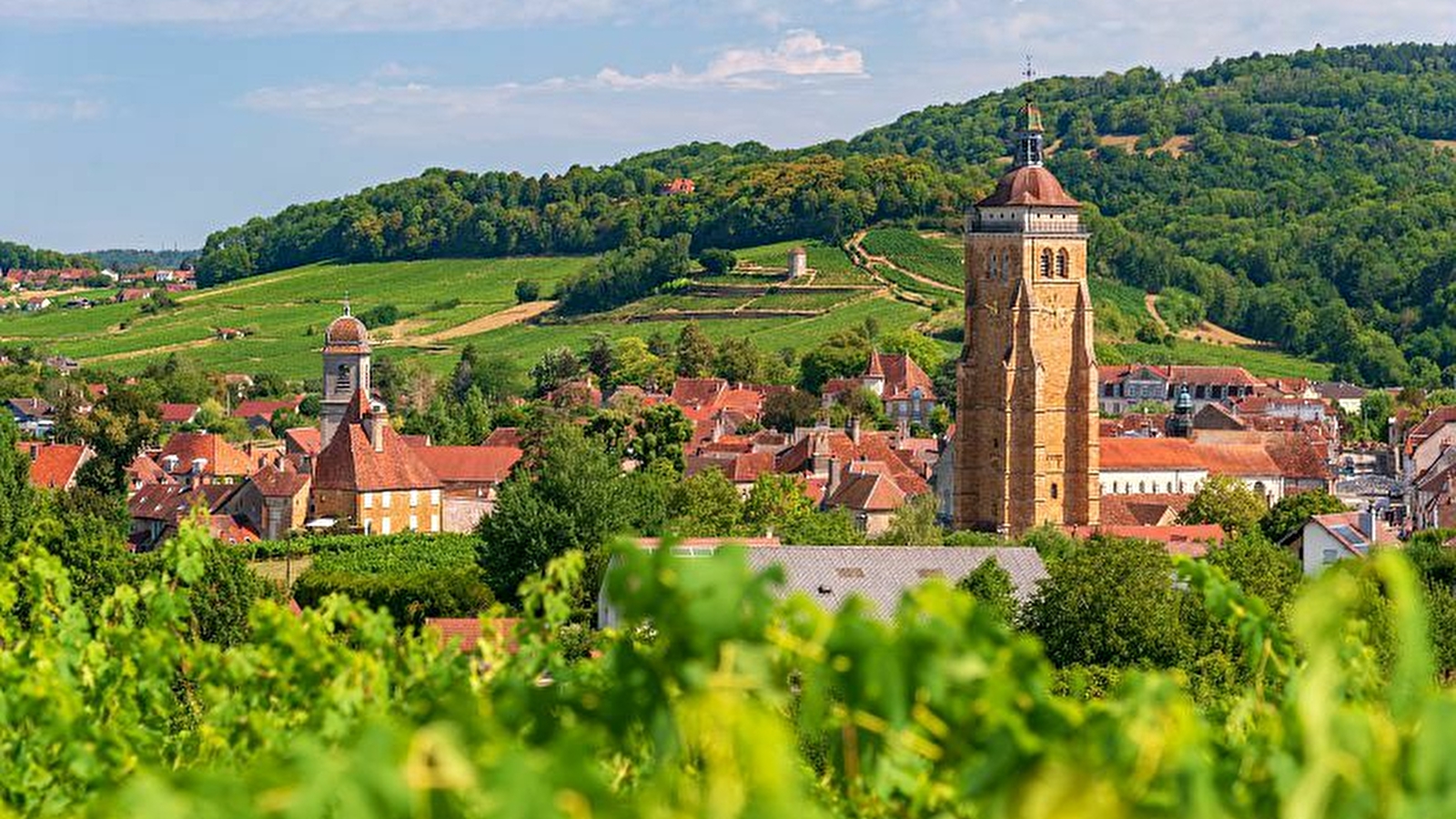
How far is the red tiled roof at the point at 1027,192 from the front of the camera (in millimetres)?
54406

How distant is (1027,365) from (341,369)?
2344 cm

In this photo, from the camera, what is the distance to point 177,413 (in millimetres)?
90875

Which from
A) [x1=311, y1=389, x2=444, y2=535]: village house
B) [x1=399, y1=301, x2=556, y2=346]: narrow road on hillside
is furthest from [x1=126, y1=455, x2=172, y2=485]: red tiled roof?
[x1=399, y1=301, x2=556, y2=346]: narrow road on hillside

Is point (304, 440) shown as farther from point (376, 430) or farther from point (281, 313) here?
point (281, 313)

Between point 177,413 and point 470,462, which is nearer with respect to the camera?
point 470,462

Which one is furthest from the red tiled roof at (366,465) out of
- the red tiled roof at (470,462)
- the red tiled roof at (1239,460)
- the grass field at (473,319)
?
the grass field at (473,319)

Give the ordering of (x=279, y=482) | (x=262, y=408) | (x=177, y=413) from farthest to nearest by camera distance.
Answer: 1. (x=262, y=408)
2. (x=177, y=413)
3. (x=279, y=482)

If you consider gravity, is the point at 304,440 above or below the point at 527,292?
above

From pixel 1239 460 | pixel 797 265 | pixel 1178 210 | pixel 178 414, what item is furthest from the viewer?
pixel 1178 210

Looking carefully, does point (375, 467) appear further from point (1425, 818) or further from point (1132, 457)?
point (1425, 818)

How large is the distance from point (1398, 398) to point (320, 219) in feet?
324

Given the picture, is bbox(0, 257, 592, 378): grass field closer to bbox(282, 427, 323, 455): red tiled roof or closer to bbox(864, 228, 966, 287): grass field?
bbox(864, 228, 966, 287): grass field

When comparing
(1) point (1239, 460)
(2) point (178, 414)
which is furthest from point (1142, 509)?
(2) point (178, 414)

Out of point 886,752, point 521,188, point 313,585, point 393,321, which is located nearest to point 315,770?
point 886,752
